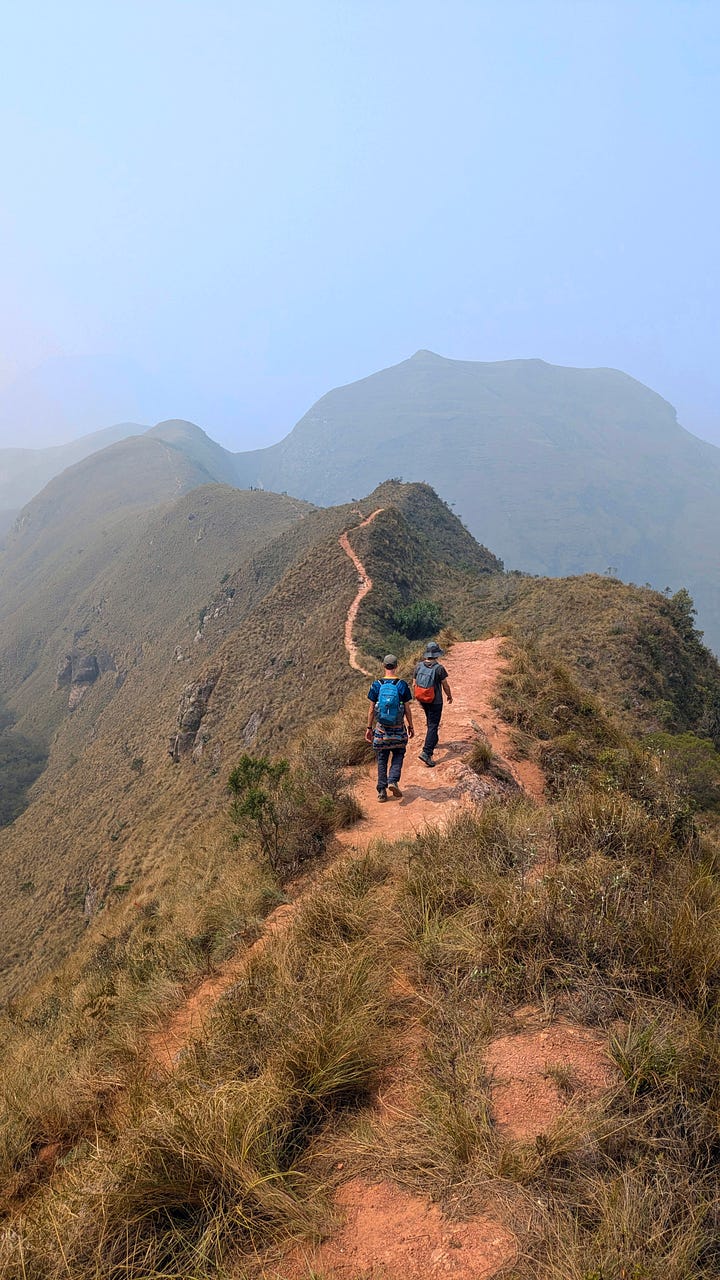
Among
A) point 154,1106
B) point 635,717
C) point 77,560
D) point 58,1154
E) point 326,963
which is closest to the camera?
point 154,1106

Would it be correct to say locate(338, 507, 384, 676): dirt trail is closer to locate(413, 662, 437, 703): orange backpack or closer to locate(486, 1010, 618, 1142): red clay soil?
locate(413, 662, 437, 703): orange backpack

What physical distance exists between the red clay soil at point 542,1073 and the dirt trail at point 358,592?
76.1ft

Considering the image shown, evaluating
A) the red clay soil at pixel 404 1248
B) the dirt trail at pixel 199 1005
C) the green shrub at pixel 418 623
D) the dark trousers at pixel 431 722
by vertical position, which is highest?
the green shrub at pixel 418 623

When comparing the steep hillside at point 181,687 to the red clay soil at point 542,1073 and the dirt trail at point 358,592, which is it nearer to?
the dirt trail at point 358,592

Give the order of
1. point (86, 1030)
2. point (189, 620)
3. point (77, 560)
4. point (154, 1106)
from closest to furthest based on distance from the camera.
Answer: point (154, 1106) < point (86, 1030) < point (189, 620) < point (77, 560)

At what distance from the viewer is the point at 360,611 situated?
3397cm

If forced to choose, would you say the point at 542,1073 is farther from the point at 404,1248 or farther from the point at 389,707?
the point at 389,707

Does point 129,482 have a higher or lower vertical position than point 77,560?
higher

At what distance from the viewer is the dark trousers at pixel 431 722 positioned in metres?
8.30

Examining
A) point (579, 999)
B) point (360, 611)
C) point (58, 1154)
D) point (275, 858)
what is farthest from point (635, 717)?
point (58, 1154)

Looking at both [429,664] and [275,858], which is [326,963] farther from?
[429,664]

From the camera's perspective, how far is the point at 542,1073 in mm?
2684

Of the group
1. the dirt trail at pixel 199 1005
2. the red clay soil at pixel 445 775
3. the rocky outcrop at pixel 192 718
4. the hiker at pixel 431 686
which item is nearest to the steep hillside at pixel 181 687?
the rocky outcrop at pixel 192 718

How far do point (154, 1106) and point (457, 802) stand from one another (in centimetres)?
518
